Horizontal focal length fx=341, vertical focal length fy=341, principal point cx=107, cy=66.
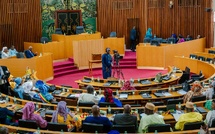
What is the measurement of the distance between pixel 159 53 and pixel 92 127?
1100 centimetres

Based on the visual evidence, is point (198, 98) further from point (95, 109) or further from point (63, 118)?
point (63, 118)

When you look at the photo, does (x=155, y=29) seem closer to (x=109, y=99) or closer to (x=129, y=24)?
(x=129, y=24)

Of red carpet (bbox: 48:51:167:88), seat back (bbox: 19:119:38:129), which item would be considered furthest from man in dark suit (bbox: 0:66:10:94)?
seat back (bbox: 19:119:38:129)

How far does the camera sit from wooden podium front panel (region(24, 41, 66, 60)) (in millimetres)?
17953

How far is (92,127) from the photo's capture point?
672cm

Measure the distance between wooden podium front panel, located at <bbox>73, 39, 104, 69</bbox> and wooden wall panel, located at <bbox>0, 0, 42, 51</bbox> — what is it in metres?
4.05

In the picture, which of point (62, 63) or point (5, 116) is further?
point (62, 63)

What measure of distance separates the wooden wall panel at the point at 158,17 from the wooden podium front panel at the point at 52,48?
3901mm

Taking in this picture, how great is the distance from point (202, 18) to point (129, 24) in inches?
179

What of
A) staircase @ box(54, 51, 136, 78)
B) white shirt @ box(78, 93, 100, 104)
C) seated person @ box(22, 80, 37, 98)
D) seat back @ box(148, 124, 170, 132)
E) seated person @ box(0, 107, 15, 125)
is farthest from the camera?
staircase @ box(54, 51, 136, 78)

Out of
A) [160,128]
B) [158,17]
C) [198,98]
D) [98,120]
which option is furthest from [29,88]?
[158,17]

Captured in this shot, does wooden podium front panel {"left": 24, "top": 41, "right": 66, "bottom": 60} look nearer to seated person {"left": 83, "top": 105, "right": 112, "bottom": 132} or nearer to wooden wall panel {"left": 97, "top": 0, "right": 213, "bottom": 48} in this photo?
wooden wall panel {"left": 97, "top": 0, "right": 213, "bottom": 48}

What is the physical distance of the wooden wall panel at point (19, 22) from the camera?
19.1 m

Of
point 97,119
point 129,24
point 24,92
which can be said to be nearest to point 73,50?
point 129,24
